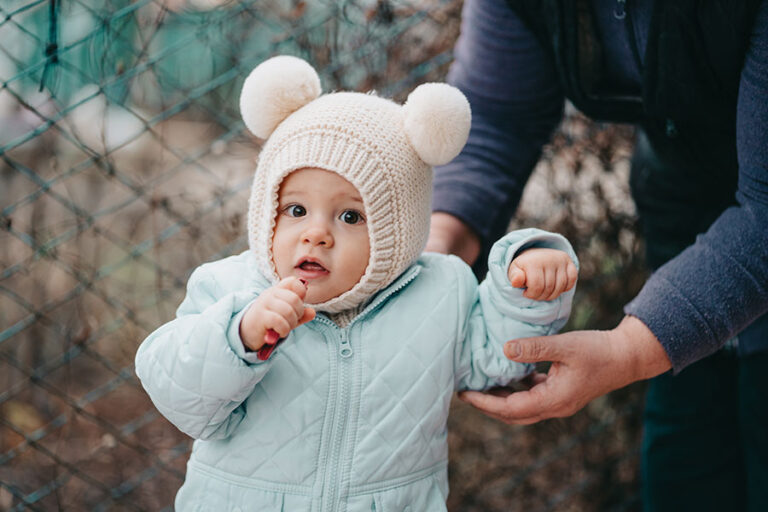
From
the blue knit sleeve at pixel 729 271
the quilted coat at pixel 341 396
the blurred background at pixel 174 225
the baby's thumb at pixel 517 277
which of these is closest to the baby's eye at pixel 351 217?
the quilted coat at pixel 341 396

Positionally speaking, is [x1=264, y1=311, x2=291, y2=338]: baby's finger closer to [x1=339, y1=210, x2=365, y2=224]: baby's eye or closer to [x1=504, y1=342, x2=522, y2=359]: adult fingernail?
[x1=339, y1=210, x2=365, y2=224]: baby's eye

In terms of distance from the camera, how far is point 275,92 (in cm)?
124

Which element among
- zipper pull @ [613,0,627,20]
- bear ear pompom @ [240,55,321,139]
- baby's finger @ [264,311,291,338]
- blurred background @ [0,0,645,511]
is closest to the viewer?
baby's finger @ [264,311,291,338]

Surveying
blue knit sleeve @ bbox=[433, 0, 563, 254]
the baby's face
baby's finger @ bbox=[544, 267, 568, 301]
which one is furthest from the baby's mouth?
blue knit sleeve @ bbox=[433, 0, 563, 254]

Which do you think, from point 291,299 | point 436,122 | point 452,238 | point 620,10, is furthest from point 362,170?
point 620,10

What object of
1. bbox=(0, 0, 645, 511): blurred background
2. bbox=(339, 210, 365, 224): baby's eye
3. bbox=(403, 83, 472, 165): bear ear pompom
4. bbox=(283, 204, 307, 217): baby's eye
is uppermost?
bbox=(403, 83, 472, 165): bear ear pompom

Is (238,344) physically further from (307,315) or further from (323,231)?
(323,231)

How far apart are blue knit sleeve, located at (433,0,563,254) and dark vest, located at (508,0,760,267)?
0.29ft

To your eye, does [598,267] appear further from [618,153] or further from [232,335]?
[232,335]

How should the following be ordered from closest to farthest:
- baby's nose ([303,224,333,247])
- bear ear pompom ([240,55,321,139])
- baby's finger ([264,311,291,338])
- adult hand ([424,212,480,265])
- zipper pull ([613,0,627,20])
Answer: baby's finger ([264,311,291,338]) → baby's nose ([303,224,333,247]) → bear ear pompom ([240,55,321,139]) → zipper pull ([613,0,627,20]) → adult hand ([424,212,480,265])

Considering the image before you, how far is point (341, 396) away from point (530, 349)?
0.34m

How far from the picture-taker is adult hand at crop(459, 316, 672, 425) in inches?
50.9

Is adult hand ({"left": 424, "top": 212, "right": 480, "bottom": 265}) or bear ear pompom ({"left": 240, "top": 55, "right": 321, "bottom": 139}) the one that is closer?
bear ear pompom ({"left": 240, "top": 55, "right": 321, "bottom": 139})

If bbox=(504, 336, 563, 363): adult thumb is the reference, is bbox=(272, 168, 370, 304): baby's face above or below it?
above
